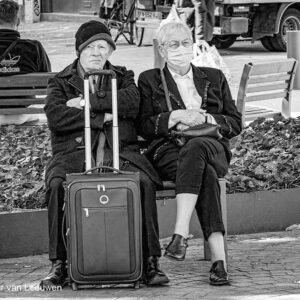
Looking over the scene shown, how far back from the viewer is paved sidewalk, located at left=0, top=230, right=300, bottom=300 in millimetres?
5805

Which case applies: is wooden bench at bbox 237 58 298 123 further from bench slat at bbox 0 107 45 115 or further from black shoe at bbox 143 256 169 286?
black shoe at bbox 143 256 169 286

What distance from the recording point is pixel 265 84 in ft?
35.2

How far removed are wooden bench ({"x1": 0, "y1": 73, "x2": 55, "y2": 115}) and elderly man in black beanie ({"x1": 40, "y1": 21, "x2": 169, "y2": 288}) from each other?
9.80ft

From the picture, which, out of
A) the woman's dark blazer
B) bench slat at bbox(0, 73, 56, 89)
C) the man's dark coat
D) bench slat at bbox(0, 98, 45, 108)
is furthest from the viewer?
bench slat at bbox(0, 98, 45, 108)

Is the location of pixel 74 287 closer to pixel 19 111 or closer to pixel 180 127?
pixel 180 127

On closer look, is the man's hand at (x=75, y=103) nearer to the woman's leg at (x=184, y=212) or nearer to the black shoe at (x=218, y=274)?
the woman's leg at (x=184, y=212)

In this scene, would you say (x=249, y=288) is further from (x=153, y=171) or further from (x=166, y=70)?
(x=166, y=70)

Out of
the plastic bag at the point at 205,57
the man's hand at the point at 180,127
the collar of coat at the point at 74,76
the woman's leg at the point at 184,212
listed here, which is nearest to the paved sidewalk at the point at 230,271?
the woman's leg at the point at 184,212

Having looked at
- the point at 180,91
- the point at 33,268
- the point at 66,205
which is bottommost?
the point at 33,268

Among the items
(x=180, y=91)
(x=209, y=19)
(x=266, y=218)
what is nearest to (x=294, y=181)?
(x=266, y=218)

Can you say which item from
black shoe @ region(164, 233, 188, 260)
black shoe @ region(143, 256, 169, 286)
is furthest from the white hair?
black shoe @ region(143, 256, 169, 286)

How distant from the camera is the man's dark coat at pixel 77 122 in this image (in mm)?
6285

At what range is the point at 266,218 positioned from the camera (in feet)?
24.8

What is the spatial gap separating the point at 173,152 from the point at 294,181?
1612 mm
